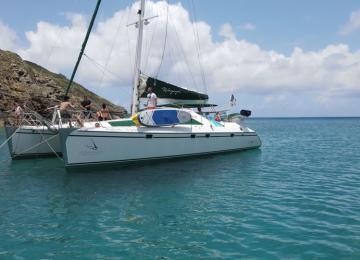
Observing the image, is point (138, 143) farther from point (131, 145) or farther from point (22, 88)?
point (22, 88)

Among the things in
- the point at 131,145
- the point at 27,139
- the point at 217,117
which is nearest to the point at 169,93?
the point at 131,145

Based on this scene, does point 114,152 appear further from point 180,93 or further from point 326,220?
point 326,220

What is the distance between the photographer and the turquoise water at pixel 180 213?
7188 millimetres

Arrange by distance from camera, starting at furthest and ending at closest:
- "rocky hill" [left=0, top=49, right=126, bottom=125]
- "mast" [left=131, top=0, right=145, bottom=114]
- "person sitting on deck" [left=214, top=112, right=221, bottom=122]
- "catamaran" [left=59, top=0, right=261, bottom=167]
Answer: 1. "rocky hill" [left=0, top=49, right=126, bottom=125]
2. "person sitting on deck" [left=214, top=112, right=221, bottom=122]
3. "mast" [left=131, top=0, right=145, bottom=114]
4. "catamaran" [left=59, top=0, right=261, bottom=167]

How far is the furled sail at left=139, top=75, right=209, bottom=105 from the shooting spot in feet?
63.3

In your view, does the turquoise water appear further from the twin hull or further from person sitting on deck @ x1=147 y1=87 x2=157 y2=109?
person sitting on deck @ x1=147 y1=87 x2=157 y2=109

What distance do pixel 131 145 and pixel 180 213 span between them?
309 inches

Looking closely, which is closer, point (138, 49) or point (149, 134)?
point (149, 134)

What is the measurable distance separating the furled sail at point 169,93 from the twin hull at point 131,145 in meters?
2.50

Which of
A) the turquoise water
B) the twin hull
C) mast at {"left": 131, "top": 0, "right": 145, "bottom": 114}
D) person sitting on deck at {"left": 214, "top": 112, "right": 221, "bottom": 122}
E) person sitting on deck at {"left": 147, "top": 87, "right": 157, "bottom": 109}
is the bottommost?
the turquoise water

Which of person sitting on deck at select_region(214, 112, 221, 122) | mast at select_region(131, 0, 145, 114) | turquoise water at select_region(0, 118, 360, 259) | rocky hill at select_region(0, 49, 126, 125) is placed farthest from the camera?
rocky hill at select_region(0, 49, 126, 125)

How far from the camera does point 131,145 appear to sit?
1706 centimetres

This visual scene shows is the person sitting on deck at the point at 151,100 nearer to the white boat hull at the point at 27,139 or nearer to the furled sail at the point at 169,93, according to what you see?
the furled sail at the point at 169,93

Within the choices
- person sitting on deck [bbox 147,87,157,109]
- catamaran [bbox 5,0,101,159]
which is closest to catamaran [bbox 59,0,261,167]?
person sitting on deck [bbox 147,87,157,109]
